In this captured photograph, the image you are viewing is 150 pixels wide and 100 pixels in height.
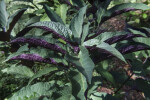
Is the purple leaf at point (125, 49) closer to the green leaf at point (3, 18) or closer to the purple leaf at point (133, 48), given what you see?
the purple leaf at point (133, 48)

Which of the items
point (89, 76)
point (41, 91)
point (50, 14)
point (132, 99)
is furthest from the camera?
point (132, 99)

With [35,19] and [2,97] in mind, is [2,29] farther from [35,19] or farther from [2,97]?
[2,97]

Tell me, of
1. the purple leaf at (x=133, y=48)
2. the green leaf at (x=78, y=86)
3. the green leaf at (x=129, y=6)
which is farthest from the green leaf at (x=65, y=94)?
the green leaf at (x=129, y=6)

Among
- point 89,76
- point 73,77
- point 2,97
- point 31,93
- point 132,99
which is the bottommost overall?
point 132,99

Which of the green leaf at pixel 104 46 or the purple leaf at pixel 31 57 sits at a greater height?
the green leaf at pixel 104 46

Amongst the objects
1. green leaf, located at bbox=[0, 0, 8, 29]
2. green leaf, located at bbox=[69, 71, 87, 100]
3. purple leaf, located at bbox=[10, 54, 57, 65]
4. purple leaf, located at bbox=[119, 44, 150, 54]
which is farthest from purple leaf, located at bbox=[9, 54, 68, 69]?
green leaf, located at bbox=[0, 0, 8, 29]

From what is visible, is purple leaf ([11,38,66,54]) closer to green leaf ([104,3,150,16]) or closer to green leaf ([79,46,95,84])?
green leaf ([79,46,95,84])

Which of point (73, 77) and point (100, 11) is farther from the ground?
point (100, 11)

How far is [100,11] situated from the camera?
3.68 ft

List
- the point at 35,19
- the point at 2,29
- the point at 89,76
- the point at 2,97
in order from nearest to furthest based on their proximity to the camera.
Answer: the point at 89,76 < the point at 2,29 < the point at 35,19 < the point at 2,97

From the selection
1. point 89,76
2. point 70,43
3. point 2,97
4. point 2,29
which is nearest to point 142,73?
point 70,43

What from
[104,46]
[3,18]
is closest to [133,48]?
[104,46]

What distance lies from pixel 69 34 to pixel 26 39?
0.22 meters

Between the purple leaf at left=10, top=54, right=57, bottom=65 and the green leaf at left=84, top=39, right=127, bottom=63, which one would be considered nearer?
the green leaf at left=84, top=39, right=127, bottom=63
